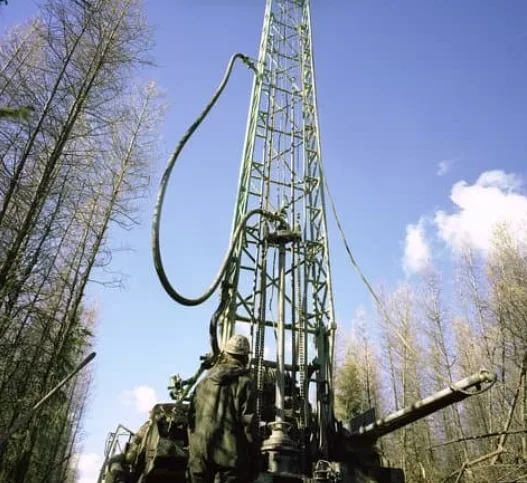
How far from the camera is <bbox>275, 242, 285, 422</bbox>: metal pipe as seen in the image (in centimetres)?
643

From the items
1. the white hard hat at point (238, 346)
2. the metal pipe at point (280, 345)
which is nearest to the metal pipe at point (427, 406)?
the metal pipe at point (280, 345)

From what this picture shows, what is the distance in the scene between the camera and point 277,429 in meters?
5.89

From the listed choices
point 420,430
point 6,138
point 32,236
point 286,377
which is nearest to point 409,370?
point 420,430

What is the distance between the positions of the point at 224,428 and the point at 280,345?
12.7ft

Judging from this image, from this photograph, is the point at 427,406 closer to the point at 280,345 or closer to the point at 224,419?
the point at 280,345

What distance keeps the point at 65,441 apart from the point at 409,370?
60.7ft

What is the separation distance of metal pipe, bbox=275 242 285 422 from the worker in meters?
3.08

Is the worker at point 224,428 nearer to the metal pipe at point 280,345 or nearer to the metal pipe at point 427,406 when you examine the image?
the metal pipe at point 427,406

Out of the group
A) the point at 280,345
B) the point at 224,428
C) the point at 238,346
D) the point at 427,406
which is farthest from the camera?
the point at 280,345

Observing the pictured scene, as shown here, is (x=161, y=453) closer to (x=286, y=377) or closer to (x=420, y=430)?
(x=286, y=377)

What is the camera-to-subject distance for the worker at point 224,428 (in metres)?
3.17

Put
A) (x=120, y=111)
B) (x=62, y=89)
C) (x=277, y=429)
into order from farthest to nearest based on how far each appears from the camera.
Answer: (x=120, y=111), (x=62, y=89), (x=277, y=429)

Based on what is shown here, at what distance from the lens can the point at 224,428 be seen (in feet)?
10.6

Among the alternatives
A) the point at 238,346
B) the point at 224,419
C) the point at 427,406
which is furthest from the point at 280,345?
the point at 224,419
